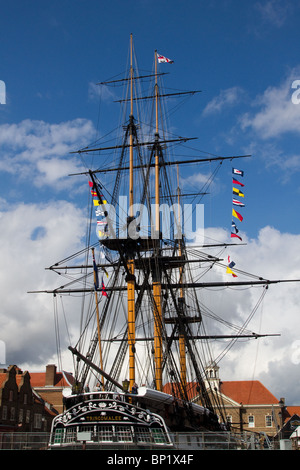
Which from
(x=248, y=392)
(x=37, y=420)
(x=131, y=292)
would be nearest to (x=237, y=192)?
(x=131, y=292)

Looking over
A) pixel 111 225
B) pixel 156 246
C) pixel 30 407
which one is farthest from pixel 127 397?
pixel 30 407

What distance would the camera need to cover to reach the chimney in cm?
6656

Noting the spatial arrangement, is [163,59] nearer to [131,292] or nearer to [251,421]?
[131,292]

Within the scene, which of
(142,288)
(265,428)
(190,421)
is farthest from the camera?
(265,428)

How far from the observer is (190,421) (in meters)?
27.9

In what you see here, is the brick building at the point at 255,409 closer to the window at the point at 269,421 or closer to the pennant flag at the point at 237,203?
the window at the point at 269,421

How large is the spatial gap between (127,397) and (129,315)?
10.5m

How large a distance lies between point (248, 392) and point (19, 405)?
3756cm

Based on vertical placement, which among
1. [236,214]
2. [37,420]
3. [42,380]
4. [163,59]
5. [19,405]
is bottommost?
[37,420]

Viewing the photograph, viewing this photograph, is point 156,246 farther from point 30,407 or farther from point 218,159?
point 30,407

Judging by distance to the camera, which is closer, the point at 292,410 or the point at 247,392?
the point at 247,392

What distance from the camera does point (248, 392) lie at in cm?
7662

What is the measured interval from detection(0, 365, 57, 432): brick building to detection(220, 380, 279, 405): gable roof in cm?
2971
